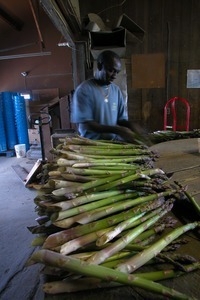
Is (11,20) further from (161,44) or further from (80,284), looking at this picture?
(80,284)

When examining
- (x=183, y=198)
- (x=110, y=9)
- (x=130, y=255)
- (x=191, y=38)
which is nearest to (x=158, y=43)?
(x=191, y=38)

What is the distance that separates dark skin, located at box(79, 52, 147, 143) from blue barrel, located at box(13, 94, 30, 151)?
5496 millimetres

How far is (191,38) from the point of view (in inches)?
173

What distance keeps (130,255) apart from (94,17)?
165 inches

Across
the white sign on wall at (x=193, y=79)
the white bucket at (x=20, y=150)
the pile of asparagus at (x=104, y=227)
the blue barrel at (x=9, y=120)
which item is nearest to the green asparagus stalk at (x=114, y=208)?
the pile of asparagus at (x=104, y=227)

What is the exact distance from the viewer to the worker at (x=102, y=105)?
202cm

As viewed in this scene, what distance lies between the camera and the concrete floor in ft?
6.22

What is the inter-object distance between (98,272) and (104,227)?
0.19m

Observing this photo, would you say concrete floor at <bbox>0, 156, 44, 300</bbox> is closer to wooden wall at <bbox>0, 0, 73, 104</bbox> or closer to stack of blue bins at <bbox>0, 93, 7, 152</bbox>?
stack of blue bins at <bbox>0, 93, 7, 152</bbox>

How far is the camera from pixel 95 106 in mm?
2289

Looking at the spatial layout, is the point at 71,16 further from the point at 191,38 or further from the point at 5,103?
the point at 5,103

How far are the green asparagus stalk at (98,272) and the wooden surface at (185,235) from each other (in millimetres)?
46

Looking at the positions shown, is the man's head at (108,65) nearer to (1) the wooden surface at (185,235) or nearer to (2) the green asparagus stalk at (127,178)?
(1) the wooden surface at (185,235)

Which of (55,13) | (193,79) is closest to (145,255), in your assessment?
(55,13)
